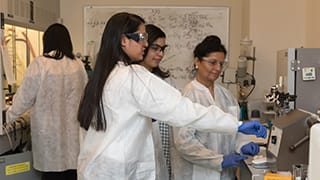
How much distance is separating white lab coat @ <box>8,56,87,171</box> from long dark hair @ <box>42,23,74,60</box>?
5 cm

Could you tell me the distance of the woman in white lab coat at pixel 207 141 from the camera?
7.49 feet

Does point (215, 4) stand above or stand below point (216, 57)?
above

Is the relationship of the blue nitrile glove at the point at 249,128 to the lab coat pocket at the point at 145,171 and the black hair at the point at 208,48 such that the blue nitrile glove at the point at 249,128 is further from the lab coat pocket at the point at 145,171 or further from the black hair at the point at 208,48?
the black hair at the point at 208,48

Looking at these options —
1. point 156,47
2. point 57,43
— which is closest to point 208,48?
point 156,47

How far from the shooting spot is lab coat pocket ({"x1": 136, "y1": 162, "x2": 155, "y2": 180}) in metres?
1.84

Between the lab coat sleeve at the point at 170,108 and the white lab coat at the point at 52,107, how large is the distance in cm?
142

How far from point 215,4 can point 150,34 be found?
2424mm

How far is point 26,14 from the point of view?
11.9 feet

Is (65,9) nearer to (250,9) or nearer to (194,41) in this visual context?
(194,41)

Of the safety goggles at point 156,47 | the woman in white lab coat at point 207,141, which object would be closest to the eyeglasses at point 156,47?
the safety goggles at point 156,47

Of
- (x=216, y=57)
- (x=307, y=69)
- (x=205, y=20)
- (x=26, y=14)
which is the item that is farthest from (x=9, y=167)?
(x=205, y=20)

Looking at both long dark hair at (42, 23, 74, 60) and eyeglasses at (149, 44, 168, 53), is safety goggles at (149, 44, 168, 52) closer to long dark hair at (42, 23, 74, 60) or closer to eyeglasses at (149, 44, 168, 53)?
eyeglasses at (149, 44, 168, 53)

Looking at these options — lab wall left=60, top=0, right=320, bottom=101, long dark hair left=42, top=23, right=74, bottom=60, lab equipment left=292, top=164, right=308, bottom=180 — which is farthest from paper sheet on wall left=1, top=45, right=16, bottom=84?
lab wall left=60, top=0, right=320, bottom=101

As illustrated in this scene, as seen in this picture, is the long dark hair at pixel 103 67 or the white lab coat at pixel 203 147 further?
the white lab coat at pixel 203 147
